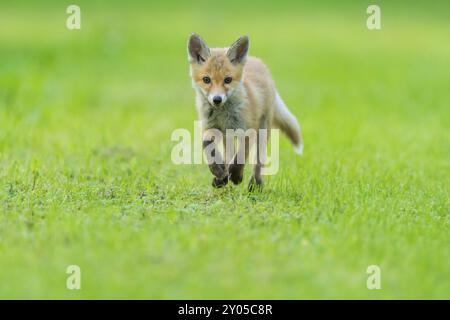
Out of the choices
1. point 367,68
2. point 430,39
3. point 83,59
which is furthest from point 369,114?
point 430,39

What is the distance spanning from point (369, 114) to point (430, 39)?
880 cm

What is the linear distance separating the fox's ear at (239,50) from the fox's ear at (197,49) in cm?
22

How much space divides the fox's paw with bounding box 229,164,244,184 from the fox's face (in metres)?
0.60

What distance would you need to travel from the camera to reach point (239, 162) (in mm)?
7531

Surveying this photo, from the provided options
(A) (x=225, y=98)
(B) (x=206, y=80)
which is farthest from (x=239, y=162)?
(B) (x=206, y=80)

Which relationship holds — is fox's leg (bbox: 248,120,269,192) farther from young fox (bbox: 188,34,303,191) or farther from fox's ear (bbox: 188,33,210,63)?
fox's ear (bbox: 188,33,210,63)

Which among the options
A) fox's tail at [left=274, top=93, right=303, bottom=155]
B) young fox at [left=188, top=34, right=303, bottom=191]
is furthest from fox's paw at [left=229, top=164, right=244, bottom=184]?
fox's tail at [left=274, top=93, right=303, bottom=155]

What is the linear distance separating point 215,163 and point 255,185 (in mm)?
423

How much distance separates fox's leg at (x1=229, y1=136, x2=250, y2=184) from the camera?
7.54 meters

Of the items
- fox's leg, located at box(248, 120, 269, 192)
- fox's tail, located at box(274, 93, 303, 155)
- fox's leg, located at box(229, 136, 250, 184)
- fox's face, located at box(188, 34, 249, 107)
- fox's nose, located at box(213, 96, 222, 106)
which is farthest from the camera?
fox's tail, located at box(274, 93, 303, 155)

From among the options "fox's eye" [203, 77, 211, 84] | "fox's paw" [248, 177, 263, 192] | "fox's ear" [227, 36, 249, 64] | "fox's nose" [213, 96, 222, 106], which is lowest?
"fox's paw" [248, 177, 263, 192]

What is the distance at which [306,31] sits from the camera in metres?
22.8

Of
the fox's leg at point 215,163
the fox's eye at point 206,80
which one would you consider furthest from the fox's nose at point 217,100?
the fox's leg at point 215,163

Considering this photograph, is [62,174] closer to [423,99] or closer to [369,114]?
[369,114]
